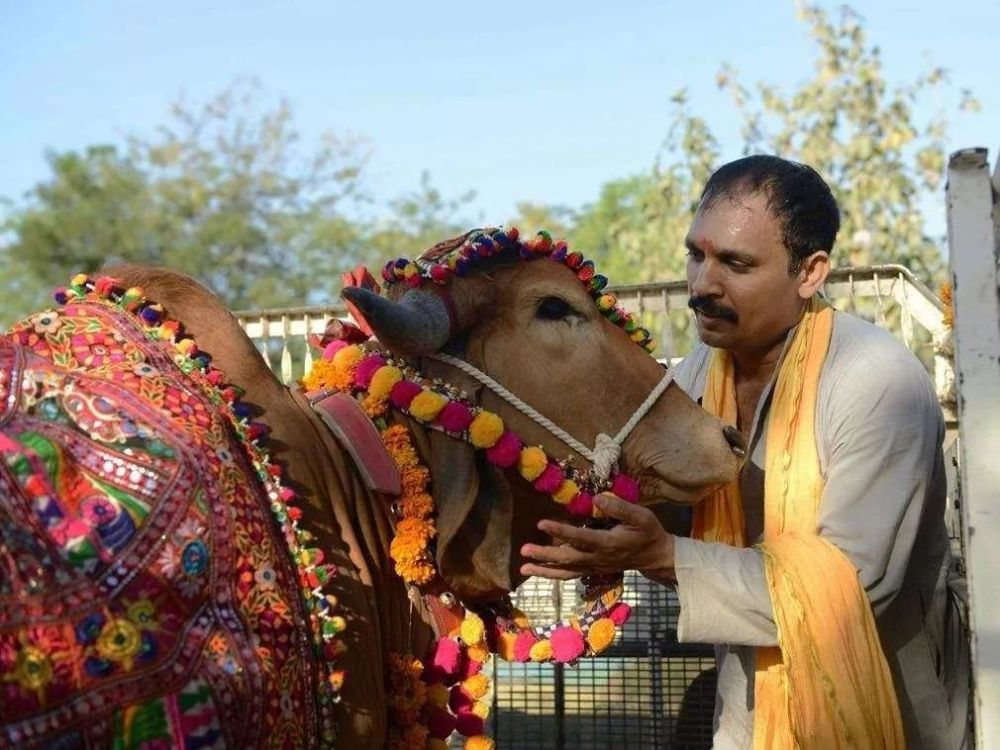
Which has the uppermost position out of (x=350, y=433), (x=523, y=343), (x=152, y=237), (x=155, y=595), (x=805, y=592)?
(x=152, y=237)

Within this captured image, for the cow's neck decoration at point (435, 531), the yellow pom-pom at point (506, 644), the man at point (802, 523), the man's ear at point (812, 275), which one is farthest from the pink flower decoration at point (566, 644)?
the man's ear at point (812, 275)

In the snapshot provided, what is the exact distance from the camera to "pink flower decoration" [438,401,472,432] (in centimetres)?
279

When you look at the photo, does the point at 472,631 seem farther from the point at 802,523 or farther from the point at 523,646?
the point at 802,523

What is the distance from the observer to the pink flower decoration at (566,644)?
9.61 feet

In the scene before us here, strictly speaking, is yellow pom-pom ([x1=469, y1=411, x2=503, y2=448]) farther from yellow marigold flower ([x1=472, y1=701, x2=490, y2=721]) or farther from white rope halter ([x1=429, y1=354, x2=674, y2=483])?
yellow marigold flower ([x1=472, y1=701, x2=490, y2=721])

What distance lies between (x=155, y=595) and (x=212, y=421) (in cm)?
41

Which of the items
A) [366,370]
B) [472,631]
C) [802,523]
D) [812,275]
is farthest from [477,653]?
[812,275]

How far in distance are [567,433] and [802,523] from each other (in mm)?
625

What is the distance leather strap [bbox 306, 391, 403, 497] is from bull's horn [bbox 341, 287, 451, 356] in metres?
0.20

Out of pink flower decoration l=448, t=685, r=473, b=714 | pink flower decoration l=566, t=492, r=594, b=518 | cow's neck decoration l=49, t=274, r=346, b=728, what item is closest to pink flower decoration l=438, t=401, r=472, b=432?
pink flower decoration l=566, t=492, r=594, b=518

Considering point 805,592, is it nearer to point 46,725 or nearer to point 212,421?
point 212,421

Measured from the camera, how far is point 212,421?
234 centimetres

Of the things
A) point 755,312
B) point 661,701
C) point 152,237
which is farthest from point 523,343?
point 152,237

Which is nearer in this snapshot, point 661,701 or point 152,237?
point 661,701
